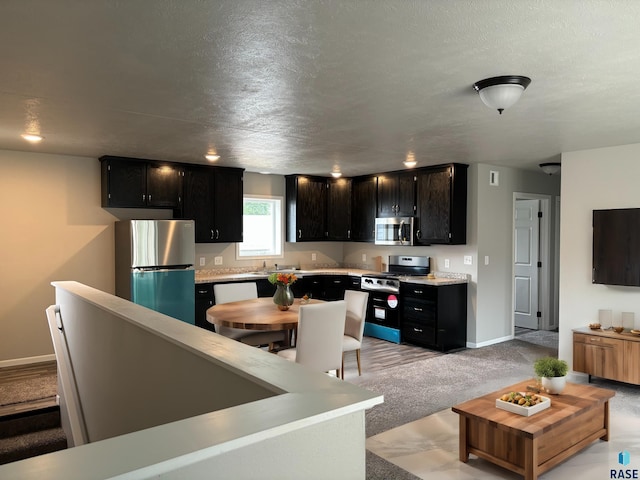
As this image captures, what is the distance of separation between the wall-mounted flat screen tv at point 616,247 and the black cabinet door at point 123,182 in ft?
16.4

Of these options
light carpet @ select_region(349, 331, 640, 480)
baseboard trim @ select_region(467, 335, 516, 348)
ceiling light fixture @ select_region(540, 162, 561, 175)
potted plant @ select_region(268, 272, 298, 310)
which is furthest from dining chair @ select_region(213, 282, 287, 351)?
ceiling light fixture @ select_region(540, 162, 561, 175)

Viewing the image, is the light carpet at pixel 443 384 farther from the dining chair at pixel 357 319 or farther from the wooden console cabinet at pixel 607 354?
the dining chair at pixel 357 319

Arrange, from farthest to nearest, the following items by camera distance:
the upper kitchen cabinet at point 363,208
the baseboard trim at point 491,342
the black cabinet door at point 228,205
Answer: the upper kitchen cabinet at point 363,208 < the black cabinet door at point 228,205 < the baseboard trim at point 491,342

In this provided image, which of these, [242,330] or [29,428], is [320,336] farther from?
[29,428]

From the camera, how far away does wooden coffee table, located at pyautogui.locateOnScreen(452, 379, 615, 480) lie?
2738mm

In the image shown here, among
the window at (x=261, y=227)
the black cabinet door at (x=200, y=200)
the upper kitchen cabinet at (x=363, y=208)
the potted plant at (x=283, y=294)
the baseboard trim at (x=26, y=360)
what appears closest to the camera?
the potted plant at (x=283, y=294)

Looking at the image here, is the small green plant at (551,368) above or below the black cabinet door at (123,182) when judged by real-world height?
below

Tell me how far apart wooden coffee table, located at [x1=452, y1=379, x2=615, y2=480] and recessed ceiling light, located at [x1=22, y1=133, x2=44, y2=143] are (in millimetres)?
4116

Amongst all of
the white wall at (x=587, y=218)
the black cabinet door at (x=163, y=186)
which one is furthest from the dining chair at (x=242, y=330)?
the white wall at (x=587, y=218)

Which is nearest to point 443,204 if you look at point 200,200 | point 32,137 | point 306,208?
point 306,208

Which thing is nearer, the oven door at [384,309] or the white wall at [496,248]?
the white wall at [496,248]

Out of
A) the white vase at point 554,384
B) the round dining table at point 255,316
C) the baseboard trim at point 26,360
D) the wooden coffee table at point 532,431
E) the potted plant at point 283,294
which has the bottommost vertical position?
the baseboard trim at point 26,360

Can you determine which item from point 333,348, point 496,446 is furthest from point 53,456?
point 333,348

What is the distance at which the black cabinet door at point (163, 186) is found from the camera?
5699 millimetres
